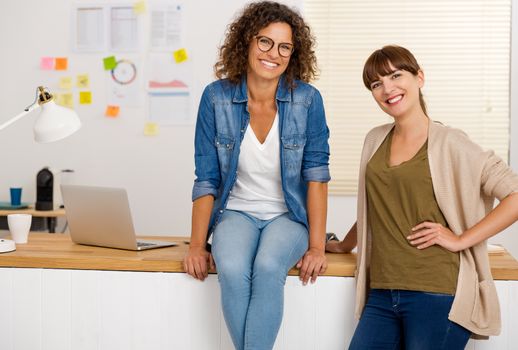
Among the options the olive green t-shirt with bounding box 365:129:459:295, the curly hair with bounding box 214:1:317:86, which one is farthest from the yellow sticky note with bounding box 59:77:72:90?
the olive green t-shirt with bounding box 365:129:459:295

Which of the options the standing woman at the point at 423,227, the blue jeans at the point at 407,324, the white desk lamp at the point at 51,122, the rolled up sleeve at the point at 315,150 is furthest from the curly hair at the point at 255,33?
the blue jeans at the point at 407,324

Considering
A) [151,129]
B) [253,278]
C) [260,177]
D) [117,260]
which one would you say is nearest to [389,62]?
[260,177]

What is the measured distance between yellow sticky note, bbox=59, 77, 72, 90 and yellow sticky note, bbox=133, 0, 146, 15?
0.58 metres

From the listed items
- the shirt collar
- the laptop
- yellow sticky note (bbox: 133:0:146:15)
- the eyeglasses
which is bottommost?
the laptop

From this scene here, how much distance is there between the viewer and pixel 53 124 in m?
2.11

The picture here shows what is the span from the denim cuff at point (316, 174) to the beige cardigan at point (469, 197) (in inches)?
17.2

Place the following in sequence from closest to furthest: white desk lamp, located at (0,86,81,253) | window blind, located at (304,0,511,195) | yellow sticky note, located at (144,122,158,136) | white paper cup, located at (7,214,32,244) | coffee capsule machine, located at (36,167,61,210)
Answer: white desk lamp, located at (0,86,81,253) < white paper cup, located at (7,214,32,244) < coffee capsule machine, located at (36,167,61,210) < window blind, located at (304,0,511,195) < yellow sticky note, located at (144,122,158,136)

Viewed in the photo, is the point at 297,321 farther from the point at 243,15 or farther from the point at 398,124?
the point at 243,15

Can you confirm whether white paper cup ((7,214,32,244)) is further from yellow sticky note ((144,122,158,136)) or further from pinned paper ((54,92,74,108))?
pinned paper ((54,92,74,108))

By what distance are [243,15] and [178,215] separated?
222cm

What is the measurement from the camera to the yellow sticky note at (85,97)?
4.35 m

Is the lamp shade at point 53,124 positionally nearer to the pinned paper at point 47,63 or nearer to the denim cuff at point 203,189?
the denim cuff at point 203,189

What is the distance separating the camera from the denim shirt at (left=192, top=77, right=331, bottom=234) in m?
2.18

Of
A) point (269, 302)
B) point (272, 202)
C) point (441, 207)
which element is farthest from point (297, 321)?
point (441, 207)
